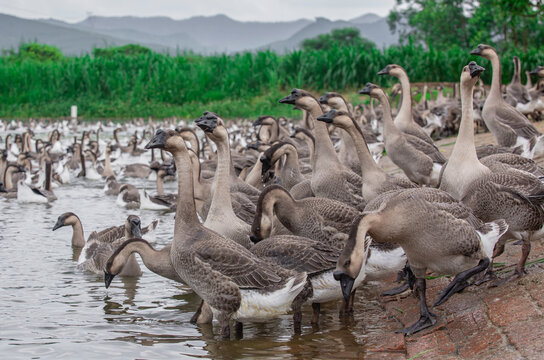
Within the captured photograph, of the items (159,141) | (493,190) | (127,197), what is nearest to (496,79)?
(493,190)

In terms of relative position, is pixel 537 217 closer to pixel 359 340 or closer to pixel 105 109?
pixel 359 340

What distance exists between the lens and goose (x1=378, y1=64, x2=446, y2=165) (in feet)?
35.9

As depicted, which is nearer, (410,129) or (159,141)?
(159,141)

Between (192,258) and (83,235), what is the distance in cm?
615

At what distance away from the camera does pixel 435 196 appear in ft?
20.1

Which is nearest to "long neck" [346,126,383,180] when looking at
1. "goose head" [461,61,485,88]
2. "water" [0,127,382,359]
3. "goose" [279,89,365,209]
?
"goose" [279,89,365,209]

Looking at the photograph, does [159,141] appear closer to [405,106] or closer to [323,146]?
[323,146]

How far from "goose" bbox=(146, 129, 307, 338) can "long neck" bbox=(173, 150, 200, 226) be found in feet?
0.71

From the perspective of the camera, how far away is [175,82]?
4266 centimetres

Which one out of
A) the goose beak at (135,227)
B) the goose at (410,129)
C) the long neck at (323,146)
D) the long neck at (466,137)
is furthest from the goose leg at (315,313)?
the goose at (410,129)

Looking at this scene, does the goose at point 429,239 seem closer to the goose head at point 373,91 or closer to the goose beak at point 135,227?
the goose beak at point 135,227

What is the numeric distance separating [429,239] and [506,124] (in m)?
7.04

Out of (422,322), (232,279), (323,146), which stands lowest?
(422,322)

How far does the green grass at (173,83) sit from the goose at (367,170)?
2995 centimetres
